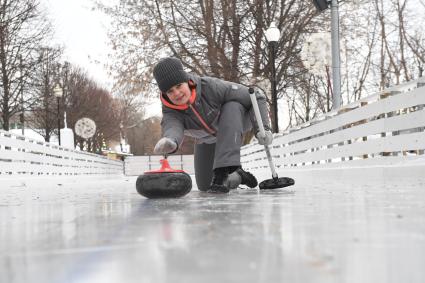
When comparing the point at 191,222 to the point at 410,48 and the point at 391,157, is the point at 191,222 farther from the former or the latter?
the point at 410,48

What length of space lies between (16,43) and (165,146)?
73.4 feet

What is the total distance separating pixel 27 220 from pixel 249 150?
18171 mm

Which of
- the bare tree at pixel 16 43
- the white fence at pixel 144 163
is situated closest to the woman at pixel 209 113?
the bare tree at pixel 16 43

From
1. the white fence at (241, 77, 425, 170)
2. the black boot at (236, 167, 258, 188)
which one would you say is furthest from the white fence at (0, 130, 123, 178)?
the white fence at (241, 77, 425, 170)

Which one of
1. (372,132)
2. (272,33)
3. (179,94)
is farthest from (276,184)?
(272,33)

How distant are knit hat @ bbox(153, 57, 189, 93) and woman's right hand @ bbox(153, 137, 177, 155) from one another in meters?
0.48

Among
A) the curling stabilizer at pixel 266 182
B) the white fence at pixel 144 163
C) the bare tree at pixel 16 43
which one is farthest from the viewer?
the white fence at pixel 144 163

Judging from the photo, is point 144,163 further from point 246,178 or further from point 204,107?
point 204,107

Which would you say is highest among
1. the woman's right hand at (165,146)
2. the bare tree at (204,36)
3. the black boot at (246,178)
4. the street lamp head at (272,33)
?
the bare tree at (204,36)

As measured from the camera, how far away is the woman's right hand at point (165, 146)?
3794 millimetres

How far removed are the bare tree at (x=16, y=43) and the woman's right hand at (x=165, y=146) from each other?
20.5 meters

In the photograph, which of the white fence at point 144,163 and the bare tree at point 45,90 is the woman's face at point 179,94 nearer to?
the bare tree at point 45,90

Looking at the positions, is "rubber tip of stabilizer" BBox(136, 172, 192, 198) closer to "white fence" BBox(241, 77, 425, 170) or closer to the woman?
the woman

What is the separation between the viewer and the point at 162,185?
12.5 ft
